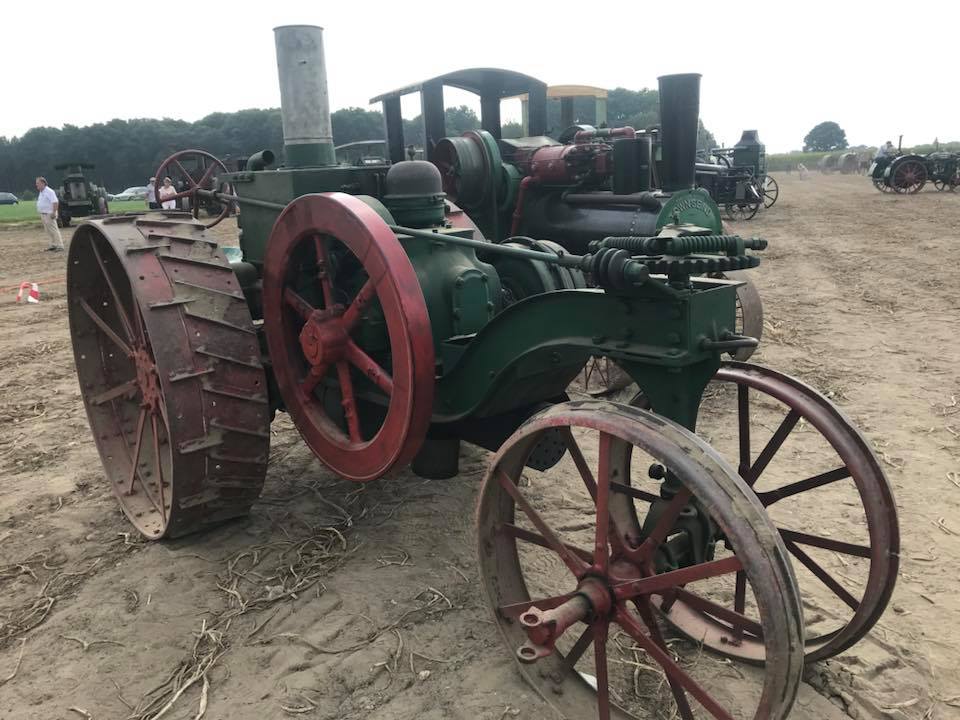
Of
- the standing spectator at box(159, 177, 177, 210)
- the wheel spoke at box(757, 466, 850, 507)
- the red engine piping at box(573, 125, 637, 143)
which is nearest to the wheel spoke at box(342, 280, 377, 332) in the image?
the wheel spoke at box(757, 466, 850, 507)

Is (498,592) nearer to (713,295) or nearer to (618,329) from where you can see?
(618,329)

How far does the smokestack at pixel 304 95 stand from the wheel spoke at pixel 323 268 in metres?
0.91

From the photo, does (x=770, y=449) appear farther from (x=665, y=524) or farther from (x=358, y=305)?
(x=358, y=305)

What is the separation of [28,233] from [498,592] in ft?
72.2

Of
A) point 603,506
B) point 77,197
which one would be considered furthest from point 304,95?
point 77,197

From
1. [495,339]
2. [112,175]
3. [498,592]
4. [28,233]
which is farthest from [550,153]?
[112,175]

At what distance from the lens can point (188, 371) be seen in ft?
9.13

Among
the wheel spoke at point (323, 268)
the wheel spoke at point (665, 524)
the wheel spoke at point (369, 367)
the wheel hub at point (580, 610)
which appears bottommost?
the wheel hub at point (580, 610)

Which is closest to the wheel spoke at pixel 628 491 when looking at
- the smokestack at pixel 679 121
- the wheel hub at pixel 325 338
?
the wheel hub at pixel 325 338

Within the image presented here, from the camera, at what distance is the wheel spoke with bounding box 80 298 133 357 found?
337 centimetres

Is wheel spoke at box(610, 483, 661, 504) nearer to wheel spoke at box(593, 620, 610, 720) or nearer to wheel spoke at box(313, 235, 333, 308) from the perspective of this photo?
wheel spoke at box(593, 620, 610, 720)

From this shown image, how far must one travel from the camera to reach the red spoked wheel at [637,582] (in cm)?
167

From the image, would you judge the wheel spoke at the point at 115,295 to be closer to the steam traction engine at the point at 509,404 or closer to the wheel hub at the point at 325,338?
the steam traction engine at the point at 509,404

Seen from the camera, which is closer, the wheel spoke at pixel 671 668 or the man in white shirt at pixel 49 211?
the wheel spoke at pixel 671 668
